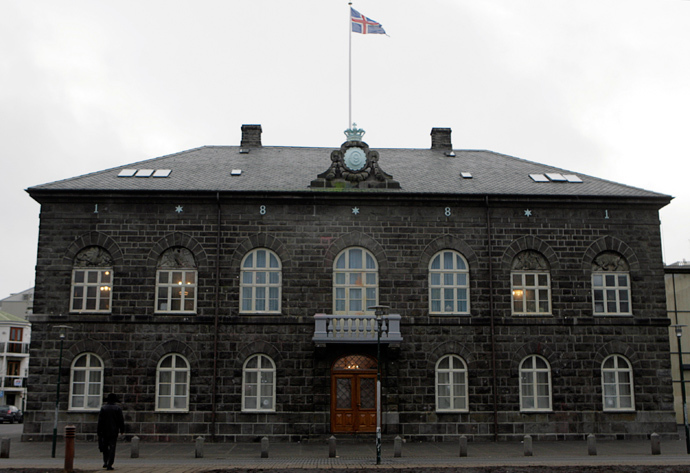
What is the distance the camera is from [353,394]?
1025 inches

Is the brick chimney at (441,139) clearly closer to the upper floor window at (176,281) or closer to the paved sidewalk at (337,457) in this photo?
the upper floor window at (176,281)

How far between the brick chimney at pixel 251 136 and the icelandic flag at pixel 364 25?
703cm

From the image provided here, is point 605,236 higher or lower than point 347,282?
higher

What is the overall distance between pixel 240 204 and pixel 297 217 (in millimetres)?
2315

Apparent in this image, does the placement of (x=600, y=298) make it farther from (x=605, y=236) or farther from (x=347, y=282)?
(x=347, y=282)

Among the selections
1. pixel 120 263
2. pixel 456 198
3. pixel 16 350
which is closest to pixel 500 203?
pixel 456 198

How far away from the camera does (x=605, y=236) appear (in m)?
27.7

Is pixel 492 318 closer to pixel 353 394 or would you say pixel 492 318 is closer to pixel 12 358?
pixel 353 394

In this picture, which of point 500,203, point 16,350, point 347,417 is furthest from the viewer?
point 16,350

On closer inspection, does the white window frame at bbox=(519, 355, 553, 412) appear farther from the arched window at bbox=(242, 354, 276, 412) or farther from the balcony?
the arched window at bbox=(242, 354, 276, 412)

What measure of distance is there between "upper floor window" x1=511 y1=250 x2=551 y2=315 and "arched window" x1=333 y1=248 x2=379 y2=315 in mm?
5586

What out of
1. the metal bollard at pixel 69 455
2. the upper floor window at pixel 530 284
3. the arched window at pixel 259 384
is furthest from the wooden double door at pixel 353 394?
the metal bollard at pixel 69 455

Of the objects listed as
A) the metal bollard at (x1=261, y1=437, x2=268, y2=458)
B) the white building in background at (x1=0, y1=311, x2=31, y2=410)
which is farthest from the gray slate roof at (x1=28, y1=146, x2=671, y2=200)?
the white building in background at (x1=0, y1=311, x2=31, y2=410)

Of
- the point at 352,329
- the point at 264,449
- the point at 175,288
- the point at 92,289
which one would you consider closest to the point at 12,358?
the point at 92,289
